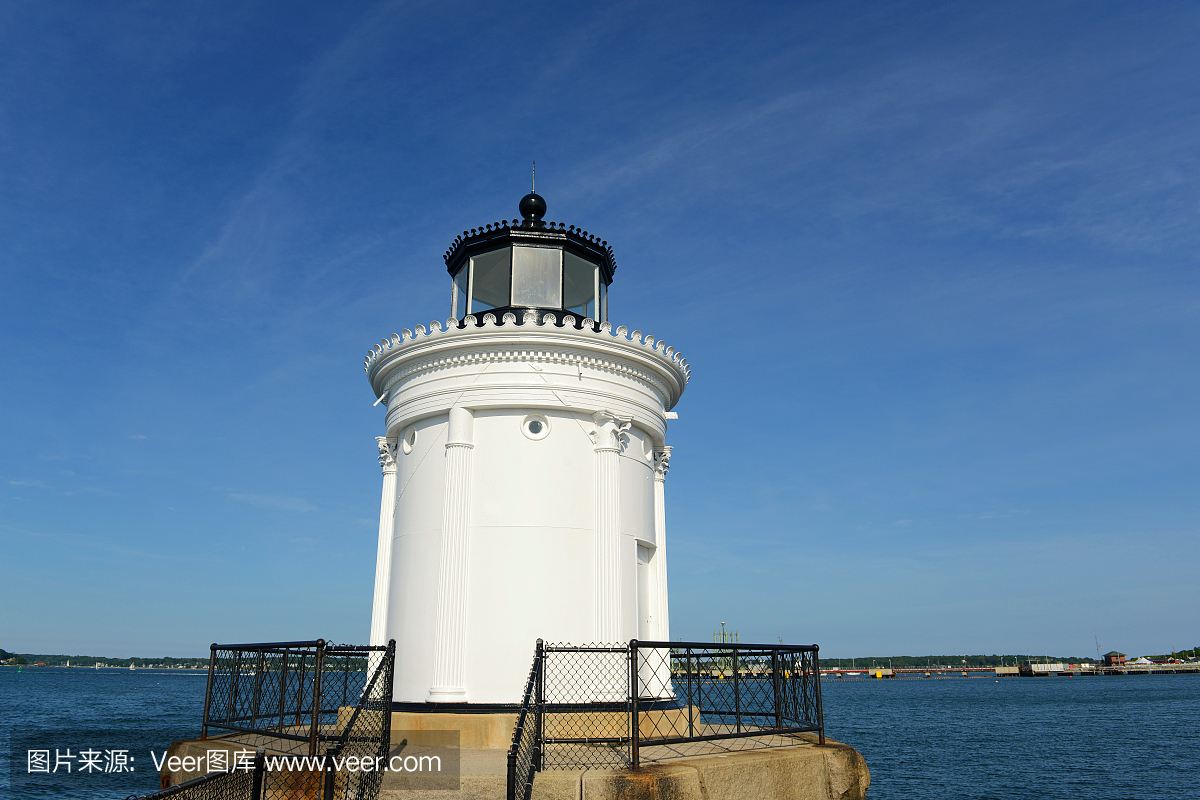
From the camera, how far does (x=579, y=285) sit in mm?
13664

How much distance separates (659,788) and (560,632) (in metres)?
3.71

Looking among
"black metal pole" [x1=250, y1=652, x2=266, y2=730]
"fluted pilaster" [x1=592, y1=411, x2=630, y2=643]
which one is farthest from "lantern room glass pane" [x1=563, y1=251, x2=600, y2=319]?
"black metal pole" [x1=250, y1=652, x2=266, y2=730]

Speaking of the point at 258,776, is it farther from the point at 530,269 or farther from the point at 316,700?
the point at 530,269

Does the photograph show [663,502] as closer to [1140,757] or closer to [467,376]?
[467,376]

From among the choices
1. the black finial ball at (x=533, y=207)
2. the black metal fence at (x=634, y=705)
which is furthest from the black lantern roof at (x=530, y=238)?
the black metal fence at (x=634, y=705)

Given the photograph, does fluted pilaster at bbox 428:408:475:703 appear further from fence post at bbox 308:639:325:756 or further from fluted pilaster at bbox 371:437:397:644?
fence post at bbox 308:639:325:756

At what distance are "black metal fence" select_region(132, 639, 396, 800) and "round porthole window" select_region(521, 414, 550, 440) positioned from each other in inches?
136

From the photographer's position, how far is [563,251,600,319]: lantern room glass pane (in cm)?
1333

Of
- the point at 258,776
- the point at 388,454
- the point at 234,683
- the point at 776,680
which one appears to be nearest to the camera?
the point at 258,776

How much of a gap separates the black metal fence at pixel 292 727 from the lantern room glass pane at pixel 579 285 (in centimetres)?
627

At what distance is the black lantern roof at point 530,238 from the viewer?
1312 cm

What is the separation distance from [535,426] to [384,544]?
10.3 feet

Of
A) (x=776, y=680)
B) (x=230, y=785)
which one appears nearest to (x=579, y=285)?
(x=776, y=680)

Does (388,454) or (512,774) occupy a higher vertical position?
(388,454)
